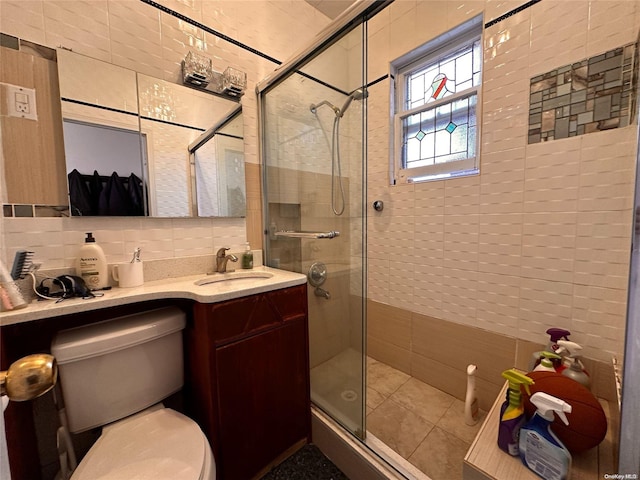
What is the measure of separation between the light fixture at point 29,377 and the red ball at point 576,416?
1.26 m

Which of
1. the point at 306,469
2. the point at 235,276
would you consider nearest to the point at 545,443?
the point at 306,469

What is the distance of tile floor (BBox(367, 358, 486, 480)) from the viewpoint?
1.23 m

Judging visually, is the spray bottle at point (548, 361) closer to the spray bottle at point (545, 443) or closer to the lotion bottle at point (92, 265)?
the spray bottle at point (545, 443)

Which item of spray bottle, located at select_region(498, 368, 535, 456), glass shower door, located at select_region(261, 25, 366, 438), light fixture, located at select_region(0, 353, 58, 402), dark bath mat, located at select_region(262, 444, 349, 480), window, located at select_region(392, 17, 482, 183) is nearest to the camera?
light fixture, located at select_region(0, 353, 58, 402)

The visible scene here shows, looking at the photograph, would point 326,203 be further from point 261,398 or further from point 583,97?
point 583,97

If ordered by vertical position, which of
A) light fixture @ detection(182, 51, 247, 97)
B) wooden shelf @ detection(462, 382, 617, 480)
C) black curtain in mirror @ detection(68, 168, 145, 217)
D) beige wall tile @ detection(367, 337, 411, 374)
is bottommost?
beige wall tile @ detection(367, 337, 411, 374)

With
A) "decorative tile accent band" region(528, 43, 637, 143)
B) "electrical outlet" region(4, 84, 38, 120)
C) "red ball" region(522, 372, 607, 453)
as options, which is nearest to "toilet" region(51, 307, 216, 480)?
"electrical outlet" region(4, 84, 38, 120)

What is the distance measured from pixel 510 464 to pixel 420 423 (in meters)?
0.66

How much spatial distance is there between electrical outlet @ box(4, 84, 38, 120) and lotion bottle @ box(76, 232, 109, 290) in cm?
50

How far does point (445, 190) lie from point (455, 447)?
142 cm

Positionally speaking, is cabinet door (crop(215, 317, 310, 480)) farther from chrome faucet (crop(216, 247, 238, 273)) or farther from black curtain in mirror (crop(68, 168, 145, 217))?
black curtain in mirror (crop(68, 168, 145, 217))

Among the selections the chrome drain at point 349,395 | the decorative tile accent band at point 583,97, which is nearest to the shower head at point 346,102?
the decorative tile accent band at point 583,97

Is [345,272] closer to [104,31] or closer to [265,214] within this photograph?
[265,214]

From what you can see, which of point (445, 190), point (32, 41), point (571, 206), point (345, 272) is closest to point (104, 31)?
point (32, 41)
